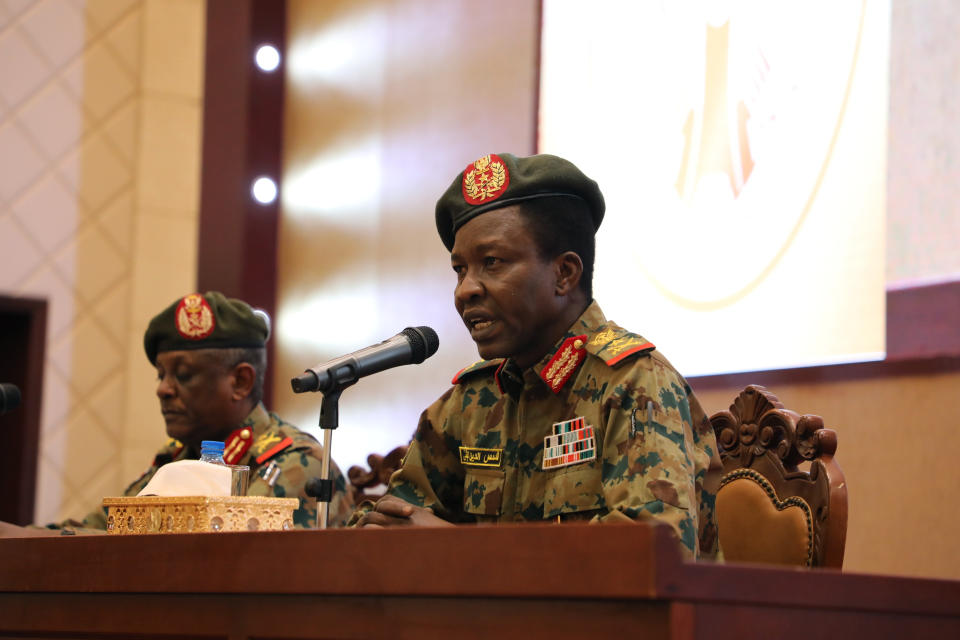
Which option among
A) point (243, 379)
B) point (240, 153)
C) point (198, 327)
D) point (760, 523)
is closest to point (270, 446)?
point (243, 379)

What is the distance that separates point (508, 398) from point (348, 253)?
330 centimetres

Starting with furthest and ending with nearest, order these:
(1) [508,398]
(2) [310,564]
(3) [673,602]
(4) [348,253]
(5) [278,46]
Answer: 1. (5) [278,46]
2. (4) [348,253]
3. (1) [508,398]
4. (2) [310,564]
5. (3) [673,602]

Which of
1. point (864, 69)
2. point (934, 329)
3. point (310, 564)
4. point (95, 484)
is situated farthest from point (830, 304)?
point (95, 484)

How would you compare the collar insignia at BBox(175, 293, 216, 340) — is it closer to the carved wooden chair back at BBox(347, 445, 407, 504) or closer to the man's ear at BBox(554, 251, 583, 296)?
the carved wooden chair back at BBox(347, 445, 407, 504)

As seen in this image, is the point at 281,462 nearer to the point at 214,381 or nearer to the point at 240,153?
the point at 214,381

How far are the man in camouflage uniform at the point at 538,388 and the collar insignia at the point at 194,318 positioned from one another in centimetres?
132

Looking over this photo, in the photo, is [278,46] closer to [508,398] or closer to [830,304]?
[830,304]

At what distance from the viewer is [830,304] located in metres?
2.96

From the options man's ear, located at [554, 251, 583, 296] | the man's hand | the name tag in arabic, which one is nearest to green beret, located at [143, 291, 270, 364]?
the name tag in arabic

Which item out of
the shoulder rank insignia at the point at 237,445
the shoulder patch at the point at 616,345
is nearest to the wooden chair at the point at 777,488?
the shoulder patch at the point at 616,345

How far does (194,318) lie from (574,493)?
173cm

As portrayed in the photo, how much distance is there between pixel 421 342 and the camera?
77.7 inches

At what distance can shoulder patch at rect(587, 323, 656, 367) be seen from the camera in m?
2.00

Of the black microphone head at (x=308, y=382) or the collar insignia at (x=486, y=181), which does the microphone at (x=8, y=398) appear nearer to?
the black microphone head at (x=308, y=382)
